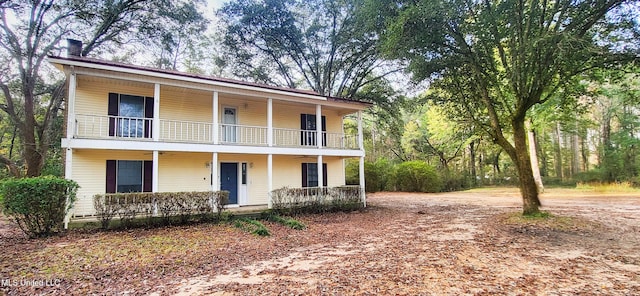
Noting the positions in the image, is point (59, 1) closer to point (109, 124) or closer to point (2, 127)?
point (109, 124)

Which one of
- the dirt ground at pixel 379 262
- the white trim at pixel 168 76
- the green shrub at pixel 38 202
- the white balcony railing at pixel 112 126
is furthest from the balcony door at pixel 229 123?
the green shrub at pixel 38 202

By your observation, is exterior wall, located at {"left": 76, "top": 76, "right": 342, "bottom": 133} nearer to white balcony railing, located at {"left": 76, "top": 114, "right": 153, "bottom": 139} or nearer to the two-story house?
the two-story house

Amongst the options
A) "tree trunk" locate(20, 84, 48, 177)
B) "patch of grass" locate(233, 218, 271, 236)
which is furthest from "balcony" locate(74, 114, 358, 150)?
"tree trunk" locate(20, 84, 48, 177)

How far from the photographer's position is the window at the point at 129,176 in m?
11.2

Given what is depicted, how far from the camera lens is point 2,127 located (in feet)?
80.2

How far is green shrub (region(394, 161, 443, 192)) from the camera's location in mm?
26609

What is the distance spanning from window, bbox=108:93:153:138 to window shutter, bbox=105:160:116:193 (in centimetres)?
107

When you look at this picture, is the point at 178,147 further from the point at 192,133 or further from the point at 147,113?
the point at 147,113

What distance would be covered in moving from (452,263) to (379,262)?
→ 4.49 feet

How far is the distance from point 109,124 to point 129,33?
10131mm

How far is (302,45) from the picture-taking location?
2178 cm

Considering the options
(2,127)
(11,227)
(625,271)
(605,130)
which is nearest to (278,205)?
(11,227)

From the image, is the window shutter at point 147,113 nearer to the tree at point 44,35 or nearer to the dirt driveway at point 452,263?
the dirt driveway at point 452,263

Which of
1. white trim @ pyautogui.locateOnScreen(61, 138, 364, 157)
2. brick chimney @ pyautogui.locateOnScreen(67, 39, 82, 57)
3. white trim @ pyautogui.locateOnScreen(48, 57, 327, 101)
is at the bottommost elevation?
white trim @ pyautogui.locateOnScreen(61, 138, 364, 157)
